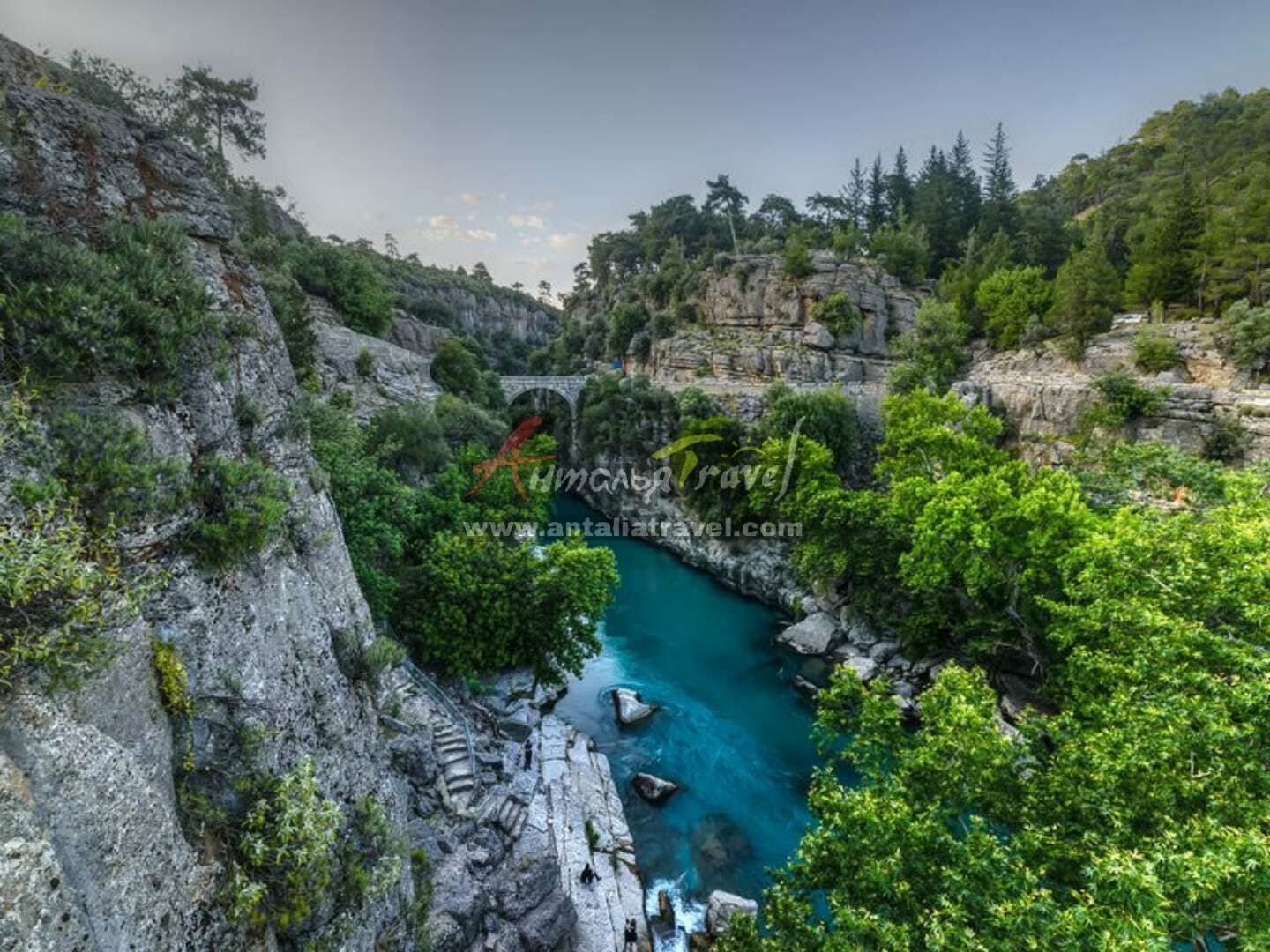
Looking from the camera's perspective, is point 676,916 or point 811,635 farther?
point 811,635

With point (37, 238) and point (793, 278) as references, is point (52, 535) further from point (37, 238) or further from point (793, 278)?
point (793, 278)

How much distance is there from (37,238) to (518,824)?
36.4 feet

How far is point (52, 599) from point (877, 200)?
54570 mm

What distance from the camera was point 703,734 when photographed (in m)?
15.1

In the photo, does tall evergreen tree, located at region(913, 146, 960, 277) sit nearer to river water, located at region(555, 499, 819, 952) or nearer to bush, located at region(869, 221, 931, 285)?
bush, located at region(869, 221, 931, 285)

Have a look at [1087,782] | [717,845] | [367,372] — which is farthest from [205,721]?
[367,372]

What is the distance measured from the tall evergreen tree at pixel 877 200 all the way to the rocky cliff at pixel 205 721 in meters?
48.5

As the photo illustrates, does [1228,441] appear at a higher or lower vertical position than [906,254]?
lower

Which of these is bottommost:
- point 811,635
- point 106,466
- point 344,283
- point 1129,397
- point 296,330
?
point 811,635

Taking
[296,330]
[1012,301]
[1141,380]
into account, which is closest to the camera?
[296,330]

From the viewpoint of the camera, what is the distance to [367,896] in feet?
19.1

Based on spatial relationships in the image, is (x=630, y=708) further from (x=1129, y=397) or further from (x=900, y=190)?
(x=900, y=190)

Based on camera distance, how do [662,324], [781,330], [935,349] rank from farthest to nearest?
[662,324]
[781,330]
[935,349]

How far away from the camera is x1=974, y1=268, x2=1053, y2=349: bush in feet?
88.4
